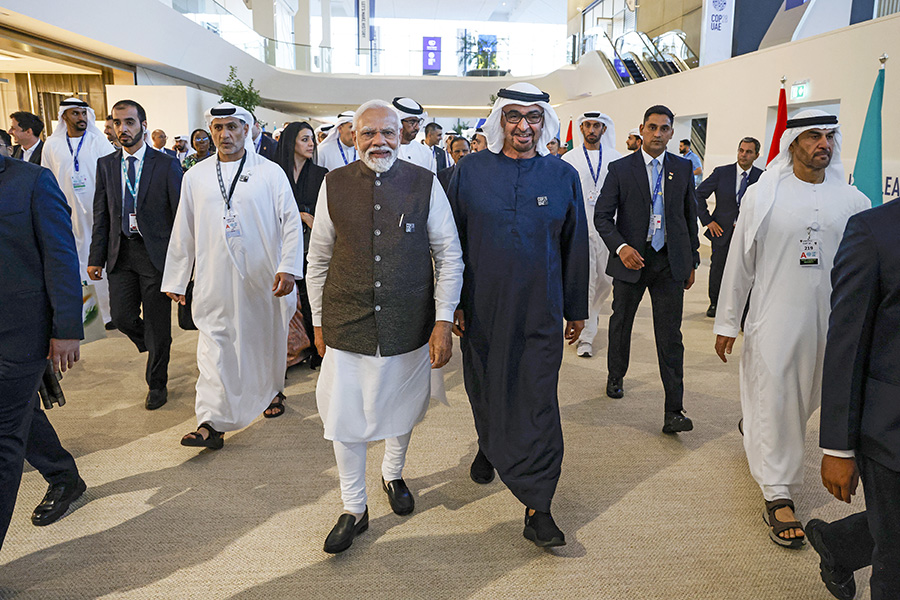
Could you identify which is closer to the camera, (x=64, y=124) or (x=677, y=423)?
(x=677, y=423)

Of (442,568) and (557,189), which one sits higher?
(557,189)

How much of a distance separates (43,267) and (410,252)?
1277 millimetres

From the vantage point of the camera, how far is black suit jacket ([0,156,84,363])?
218cm

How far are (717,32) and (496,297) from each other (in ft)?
41.4

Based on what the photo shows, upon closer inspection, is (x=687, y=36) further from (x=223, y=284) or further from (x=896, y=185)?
(x=223, y=284)

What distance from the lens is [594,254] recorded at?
538cm

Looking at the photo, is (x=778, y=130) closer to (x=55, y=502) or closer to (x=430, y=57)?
(x=55, y=502)

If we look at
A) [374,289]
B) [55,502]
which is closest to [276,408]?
[55,502]

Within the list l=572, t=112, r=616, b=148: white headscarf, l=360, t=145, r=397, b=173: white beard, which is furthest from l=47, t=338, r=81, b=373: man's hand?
l=572, t=112, r=616, b=148: white headscarf

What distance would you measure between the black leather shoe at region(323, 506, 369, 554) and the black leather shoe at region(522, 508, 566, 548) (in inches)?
26.8

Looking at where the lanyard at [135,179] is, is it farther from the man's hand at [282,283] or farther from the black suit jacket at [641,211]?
the black suit jacket at [641,211]

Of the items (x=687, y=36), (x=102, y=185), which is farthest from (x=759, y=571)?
(x=687, y=36)

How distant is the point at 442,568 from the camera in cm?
247

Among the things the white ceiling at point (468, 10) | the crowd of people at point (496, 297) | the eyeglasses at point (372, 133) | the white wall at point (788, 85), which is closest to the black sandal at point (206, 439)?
the crowd of people at point (496, 297)
